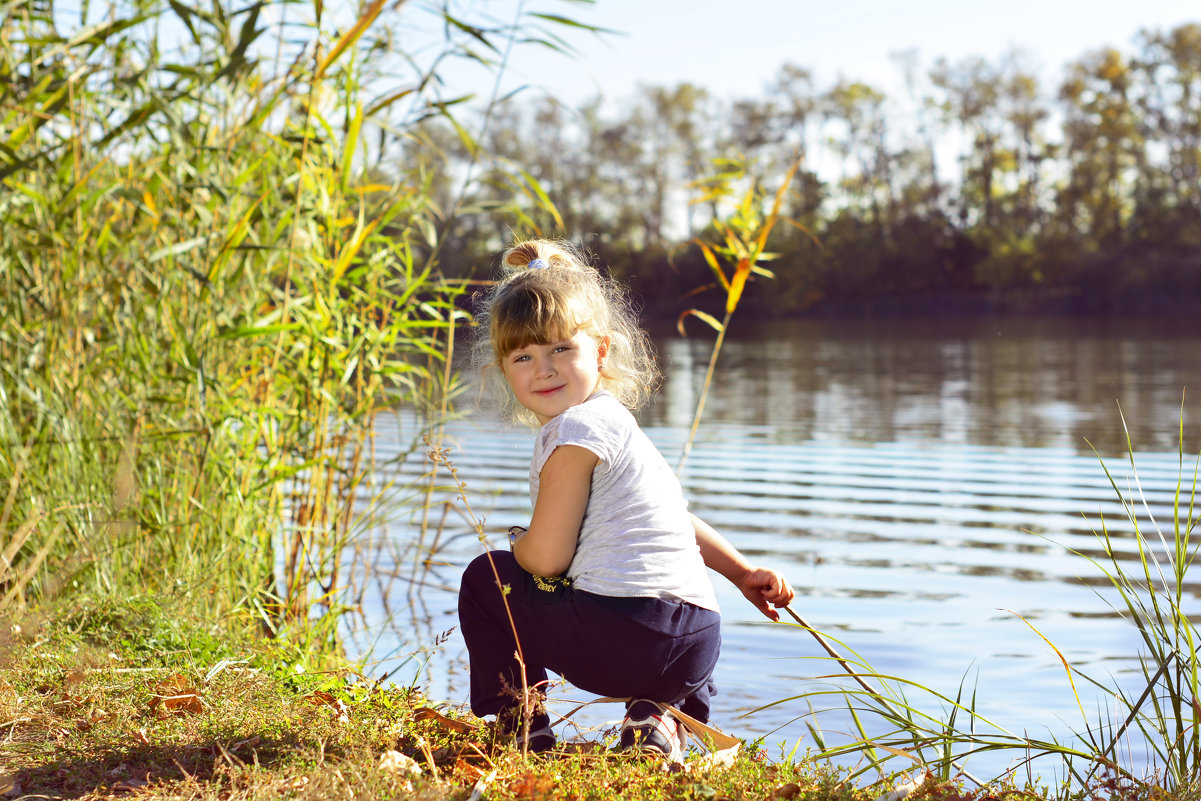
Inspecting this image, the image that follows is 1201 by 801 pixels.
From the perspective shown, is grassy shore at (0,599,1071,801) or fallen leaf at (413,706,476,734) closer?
grassy shore at (0,599,1071,801)

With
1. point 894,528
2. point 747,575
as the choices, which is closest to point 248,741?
point 747,575

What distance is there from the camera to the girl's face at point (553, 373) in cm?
226

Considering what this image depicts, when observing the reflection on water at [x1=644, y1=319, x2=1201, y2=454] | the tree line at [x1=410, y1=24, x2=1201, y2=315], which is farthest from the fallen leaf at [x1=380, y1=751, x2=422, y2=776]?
the tree line at [x1=410, y1=24, x2=1201, y2=315]

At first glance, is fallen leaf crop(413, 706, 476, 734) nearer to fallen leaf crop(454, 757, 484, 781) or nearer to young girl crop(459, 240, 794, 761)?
young girl crop(459, 240, 794, 761)

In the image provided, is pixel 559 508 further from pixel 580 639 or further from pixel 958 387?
pixel 958 387

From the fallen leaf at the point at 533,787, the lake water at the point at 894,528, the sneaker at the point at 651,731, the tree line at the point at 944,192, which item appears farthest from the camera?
the tree line at the point at 944,192

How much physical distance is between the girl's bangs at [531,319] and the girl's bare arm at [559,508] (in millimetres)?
251

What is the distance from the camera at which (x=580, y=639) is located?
213 cm

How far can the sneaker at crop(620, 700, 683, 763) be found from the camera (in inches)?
82.9

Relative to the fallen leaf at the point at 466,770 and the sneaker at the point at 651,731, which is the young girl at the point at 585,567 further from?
the fallen leaf at the point at 466,770

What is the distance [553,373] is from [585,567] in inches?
15.2

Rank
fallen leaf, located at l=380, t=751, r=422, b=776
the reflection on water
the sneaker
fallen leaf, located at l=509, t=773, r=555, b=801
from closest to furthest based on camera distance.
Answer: fallen leaf, located at l=509, t=773, r=555, b=801, fallen leaf, located at l=380, t=751, r=422, b=776, the sneaker, the reflection on water

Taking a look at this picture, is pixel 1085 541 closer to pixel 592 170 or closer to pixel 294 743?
pixel 294 743

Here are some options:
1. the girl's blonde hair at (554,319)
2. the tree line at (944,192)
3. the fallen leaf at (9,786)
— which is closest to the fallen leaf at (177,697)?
the fallen leaf at (9,786)
